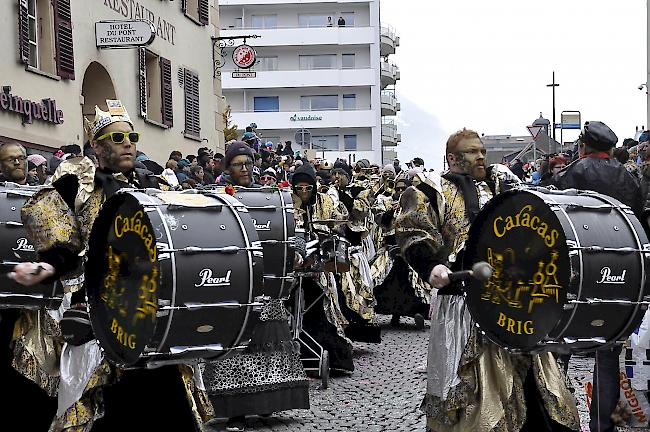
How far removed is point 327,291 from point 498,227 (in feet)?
17.0

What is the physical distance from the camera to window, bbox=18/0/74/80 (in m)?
15.3

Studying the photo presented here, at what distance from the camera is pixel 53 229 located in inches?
195

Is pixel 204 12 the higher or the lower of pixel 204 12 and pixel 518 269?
the higher

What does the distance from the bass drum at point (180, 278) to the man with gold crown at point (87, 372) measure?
0.38m

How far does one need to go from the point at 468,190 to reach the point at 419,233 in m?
0.31

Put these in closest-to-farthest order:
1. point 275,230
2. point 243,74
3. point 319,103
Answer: point 275,230, point 243,74, point 319,103

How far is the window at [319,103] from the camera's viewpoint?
219 ft

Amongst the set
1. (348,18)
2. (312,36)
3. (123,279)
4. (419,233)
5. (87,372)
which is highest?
(348,18)

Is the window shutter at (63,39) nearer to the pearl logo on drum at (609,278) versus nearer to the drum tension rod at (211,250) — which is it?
the drum tension rod at (211,250)

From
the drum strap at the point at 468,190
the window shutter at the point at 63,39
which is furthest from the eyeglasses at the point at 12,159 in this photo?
the window shutter at the point at 63,39

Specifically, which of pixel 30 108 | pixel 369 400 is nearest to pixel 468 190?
pixel 369 400

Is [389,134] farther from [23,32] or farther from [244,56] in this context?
[23,32]

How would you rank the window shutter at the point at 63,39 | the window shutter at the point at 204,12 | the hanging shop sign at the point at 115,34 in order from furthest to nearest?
the window shutter at the point at 204,12
the hanging shop sign at the point at 115,34
the window shutter at the point at 63,39

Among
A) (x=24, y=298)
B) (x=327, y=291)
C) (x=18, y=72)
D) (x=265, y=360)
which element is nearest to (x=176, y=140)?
(x=18, y=72)
